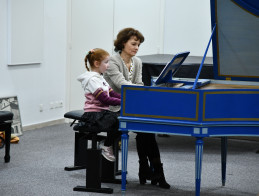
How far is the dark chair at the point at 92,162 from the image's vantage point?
4031mm

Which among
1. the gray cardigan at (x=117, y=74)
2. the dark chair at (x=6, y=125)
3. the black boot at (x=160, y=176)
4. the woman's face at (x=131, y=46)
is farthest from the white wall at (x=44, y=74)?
the black boot at (x=160, y=176)

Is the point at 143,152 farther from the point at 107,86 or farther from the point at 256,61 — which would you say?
the point at 256,61

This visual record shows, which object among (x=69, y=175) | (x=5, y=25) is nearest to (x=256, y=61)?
(x=69, y=175)

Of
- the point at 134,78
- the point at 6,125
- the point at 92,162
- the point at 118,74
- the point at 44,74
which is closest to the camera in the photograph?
the point at 92,162

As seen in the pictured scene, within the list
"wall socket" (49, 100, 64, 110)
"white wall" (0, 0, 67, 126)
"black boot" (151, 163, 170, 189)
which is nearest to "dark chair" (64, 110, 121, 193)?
"black boot" (151, 163, 170, 189)

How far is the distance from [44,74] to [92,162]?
9.29 ft

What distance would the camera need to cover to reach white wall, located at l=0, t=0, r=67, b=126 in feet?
19.9

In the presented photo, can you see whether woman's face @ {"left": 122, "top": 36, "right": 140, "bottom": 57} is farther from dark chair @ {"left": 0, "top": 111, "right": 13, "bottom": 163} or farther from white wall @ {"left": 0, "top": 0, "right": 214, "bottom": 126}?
white wall @ {"left": 0, "top": 0, "right": 214, "bottom": 126}

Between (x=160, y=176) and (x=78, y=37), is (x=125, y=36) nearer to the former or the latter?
(x=160, y=176)

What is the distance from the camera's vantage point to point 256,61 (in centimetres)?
414

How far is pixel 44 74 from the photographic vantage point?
21.8 ft

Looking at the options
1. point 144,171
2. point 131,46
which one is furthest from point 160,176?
point 131,46

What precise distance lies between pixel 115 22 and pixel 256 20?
3507mm

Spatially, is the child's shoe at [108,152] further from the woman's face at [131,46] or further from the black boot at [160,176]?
the woman's face at [131,46]
